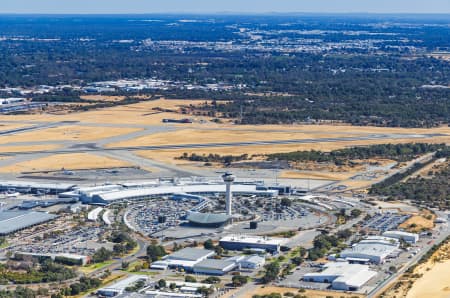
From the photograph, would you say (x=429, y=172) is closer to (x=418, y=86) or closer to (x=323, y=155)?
(x=323, y=155)

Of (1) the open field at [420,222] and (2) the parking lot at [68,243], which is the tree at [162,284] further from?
(1) the open field at [420,222]

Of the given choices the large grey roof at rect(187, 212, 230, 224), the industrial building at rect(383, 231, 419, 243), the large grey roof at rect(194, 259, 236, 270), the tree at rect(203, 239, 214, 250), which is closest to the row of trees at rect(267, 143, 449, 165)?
the large grey roof at rect(187, 212, 230, 224)

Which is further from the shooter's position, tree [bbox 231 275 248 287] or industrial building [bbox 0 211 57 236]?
industrial building [bbox 0 211 57 236]

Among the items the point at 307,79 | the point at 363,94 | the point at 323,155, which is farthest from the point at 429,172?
the point at 307,79

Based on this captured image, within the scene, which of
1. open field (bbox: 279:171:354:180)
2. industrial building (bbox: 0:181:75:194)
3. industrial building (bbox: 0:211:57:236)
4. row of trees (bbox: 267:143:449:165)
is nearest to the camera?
industrial building (bbox: 0:211:57:236)

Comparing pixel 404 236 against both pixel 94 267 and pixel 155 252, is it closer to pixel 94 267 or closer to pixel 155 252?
pixel 155 252

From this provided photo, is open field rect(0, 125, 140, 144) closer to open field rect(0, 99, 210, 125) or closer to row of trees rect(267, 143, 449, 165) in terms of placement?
open field rect(0, 99, 210, 125)

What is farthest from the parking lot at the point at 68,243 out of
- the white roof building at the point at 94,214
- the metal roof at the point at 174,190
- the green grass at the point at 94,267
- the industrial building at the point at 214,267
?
the metal roof at the point at 174,190
